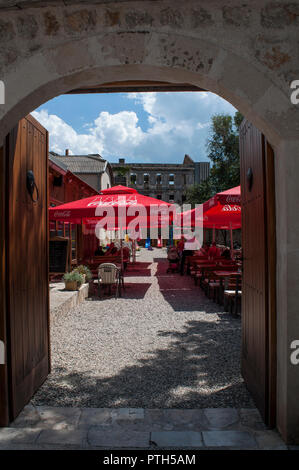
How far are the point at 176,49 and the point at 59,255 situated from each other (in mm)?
6920

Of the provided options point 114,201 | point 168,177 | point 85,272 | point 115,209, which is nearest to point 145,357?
point 115,209

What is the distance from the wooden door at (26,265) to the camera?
→ 2828 mm

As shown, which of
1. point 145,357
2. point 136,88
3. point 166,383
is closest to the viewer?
point 166,383

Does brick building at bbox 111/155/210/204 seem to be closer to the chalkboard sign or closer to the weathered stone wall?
the chalkboard sign

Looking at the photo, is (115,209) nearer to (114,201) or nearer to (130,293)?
(114,201)

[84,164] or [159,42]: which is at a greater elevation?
[84,164]

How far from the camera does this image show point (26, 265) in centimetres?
323

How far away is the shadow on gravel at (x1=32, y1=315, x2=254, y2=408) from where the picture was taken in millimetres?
3191

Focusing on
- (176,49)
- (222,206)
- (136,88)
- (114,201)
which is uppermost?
(136,88)

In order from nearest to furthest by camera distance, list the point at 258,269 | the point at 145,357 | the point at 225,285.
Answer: the point at 258,269 → the point at 145,357 → the point at 225,285

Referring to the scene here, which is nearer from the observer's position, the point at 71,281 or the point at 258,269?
the point at 258,269

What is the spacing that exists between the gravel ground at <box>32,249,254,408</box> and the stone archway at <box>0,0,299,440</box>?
1182mm

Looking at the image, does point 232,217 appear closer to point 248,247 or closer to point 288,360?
point 248,247

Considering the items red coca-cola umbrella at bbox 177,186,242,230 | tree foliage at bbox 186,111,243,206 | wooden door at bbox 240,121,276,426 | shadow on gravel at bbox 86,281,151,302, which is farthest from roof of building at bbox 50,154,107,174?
wooden door at bbox 240,121,276,426
